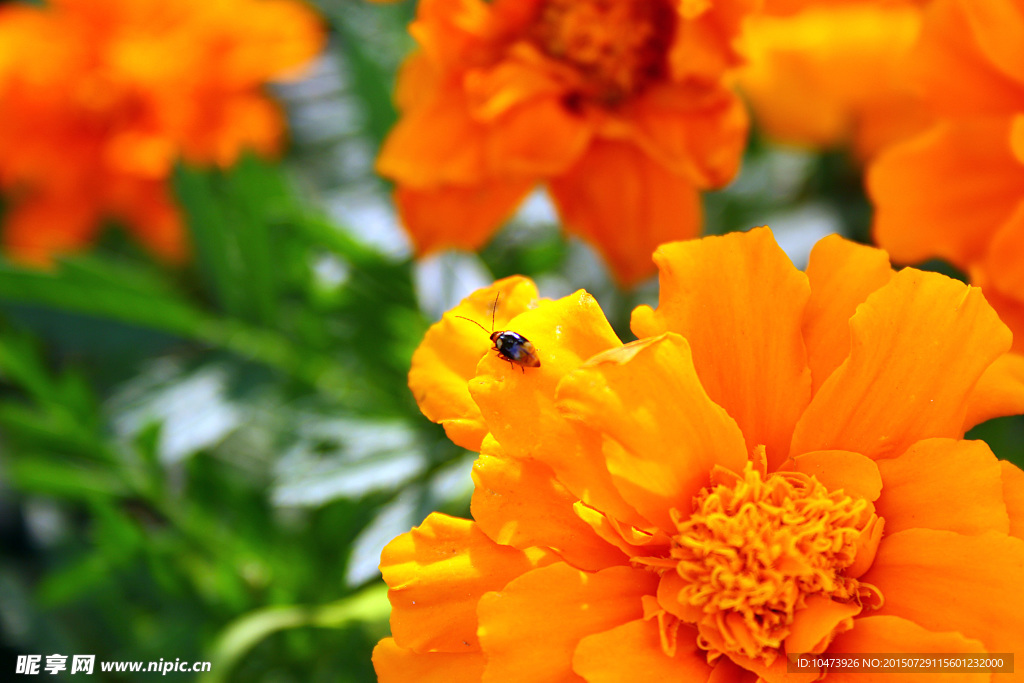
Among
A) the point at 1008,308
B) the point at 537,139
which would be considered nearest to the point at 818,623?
the point at 1008,308

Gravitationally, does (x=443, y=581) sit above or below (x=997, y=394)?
below

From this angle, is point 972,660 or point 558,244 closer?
point 972,660

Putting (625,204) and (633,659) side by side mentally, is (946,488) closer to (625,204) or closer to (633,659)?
(633,659)

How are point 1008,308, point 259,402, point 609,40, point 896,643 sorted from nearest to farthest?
point 896,643, point 1008,308, point 609,40, point 259,402

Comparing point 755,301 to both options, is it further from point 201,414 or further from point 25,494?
point 25,494

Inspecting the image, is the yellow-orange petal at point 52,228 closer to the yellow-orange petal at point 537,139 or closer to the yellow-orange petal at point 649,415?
the yellow-orange petal at point 537,139

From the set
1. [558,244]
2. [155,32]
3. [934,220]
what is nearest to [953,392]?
[934,220]
